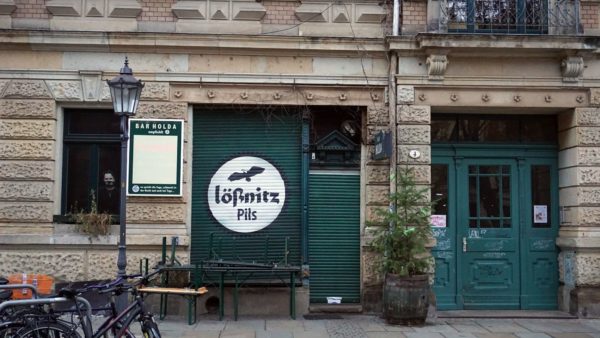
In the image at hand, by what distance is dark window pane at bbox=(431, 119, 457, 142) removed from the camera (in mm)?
11305

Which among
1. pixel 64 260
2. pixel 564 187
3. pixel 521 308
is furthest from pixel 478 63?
pixel 64 260

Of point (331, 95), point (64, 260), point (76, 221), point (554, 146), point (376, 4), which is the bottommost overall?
point (64, 260)

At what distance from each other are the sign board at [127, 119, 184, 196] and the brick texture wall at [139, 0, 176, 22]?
5.71 feet

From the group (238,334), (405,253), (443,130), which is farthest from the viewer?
(443,130)

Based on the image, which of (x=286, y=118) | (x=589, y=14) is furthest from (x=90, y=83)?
(x=589, y=14)

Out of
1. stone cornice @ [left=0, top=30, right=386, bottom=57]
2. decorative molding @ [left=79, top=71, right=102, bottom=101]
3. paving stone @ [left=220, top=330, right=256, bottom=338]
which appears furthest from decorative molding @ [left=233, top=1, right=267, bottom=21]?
paving stone @ [left=220, top=330, right=256, bottom=338]

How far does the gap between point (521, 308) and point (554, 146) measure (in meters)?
3.00

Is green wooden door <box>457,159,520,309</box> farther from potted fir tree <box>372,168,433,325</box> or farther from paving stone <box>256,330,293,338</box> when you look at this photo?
paving stone <box>256,330,293,338</box>

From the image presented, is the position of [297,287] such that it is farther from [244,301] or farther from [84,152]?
[84,152]

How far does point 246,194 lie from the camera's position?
10.7 meters

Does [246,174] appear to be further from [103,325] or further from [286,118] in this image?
[103,325]

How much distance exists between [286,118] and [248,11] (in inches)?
75.8

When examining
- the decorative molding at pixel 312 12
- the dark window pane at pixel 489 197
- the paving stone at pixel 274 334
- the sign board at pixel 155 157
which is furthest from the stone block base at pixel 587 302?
the sign board at pixel 155 157

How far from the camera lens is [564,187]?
1101 centimetres
